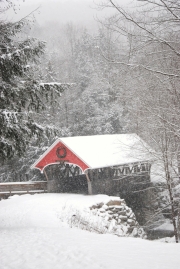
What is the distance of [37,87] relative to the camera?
31.1 ft

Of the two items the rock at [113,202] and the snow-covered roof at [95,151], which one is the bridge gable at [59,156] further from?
the rock at [113,202]

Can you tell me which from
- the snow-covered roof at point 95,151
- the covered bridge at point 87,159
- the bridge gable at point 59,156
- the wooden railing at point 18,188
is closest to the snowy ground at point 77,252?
the snow-covered roof at point 95,151

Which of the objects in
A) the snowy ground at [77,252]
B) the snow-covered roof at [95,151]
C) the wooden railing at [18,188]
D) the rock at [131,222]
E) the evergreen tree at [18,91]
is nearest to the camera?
the snowy ground at [77,252]

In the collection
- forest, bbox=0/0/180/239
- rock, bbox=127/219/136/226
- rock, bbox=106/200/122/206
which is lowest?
rock, bbox=127/219/136/226

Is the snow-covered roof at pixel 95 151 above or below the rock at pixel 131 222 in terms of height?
above

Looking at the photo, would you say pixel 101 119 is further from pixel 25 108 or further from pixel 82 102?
pixel 25 108

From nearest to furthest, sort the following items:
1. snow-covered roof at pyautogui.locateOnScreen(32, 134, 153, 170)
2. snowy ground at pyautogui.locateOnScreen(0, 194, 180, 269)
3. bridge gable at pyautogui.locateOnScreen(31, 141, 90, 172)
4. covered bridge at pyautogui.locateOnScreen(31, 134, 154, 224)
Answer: snowy ground at pyautogui.locateOnScreen(0, 194, 180, 269) < snow-covered roof at pyautogui.locateOnScreen(32, 134, 153, 170) < covered bridge at pyautogui.locateOnScreen(31, 134, 154, 224) < bridge gable at pyautogui.locateOnScreen(31, 141, 90, 172)

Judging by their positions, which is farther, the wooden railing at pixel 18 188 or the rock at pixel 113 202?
the wooden railing at pixel 18 188

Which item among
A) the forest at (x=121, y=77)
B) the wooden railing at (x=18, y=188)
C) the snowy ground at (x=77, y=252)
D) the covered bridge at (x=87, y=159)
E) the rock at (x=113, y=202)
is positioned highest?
the forest at (x=121, y=77)

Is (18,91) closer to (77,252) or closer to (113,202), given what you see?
(77,252)

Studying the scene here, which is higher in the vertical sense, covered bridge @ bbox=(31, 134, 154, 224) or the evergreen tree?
the evergreen tree

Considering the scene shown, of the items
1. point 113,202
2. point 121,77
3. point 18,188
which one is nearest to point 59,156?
point 18,188

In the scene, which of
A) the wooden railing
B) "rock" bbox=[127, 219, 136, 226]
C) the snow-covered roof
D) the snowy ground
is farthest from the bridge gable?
the snowy ground

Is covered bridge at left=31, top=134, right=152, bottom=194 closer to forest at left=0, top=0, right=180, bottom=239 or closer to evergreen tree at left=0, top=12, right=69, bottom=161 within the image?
forest at left=0, top=0, right=180, bottom=239
